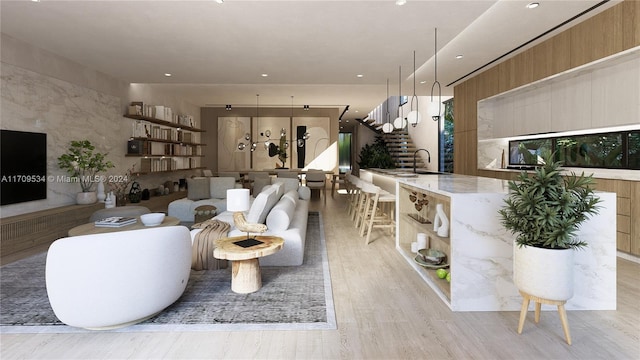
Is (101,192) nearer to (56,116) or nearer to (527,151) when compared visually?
(56,116)

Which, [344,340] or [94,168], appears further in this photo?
[94,168]

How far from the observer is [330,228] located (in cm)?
602

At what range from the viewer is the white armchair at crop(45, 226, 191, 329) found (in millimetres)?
2176

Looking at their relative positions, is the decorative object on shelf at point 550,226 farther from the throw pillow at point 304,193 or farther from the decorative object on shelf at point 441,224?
the throw pillow at point 304,193

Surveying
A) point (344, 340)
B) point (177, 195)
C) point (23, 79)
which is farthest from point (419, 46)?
point (177, 195)

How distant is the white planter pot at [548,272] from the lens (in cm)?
224

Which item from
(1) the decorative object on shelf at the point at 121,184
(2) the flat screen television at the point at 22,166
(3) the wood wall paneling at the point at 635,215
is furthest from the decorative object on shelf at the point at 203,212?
(3) the wood wall paneling at the point at 635,215

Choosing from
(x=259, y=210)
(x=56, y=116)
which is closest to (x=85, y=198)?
(x=56, y=116)

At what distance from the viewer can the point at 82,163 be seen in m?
5.66

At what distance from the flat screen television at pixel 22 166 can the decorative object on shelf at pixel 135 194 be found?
1664 mm

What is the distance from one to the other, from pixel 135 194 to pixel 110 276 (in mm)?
5304

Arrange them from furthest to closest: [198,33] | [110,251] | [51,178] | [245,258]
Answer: [51,178] → [198,33] → [245,258] → [110,251]

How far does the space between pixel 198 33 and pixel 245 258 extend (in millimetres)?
3135

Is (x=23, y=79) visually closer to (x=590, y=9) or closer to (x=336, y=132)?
(x=590, y=9)
